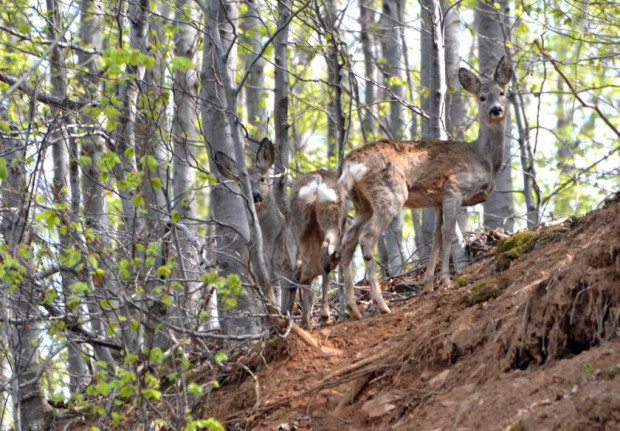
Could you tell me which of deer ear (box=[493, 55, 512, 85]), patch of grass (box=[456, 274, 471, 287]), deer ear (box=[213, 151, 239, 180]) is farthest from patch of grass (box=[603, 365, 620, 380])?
deer ear (box=[493, 55, 512, 85])

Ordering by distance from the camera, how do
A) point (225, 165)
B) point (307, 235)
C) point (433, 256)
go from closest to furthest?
1. point (307, 235)
2. point (433, 256)
3. point (225, 165)

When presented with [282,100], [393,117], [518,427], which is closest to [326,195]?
[282,100]

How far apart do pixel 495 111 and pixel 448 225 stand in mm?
1781

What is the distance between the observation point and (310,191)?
10.5m

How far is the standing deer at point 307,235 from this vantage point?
34.0 ft

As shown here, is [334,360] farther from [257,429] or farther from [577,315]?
[577,315]

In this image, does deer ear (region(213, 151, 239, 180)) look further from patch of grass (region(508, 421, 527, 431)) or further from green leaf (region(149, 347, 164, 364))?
patch of grass (region(508, 421, 527, 431))

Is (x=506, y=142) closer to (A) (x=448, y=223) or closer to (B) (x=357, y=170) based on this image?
(A) (x=448, y=223)

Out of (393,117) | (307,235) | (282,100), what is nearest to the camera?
(307,235)

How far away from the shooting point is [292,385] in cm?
828

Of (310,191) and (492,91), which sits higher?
(492,91)

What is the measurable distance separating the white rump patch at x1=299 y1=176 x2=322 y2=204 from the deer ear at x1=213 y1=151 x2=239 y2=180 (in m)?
0.78

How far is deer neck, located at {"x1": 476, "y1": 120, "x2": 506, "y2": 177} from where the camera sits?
11523 millimetres

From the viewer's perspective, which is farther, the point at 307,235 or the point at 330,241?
the point at 307,235
